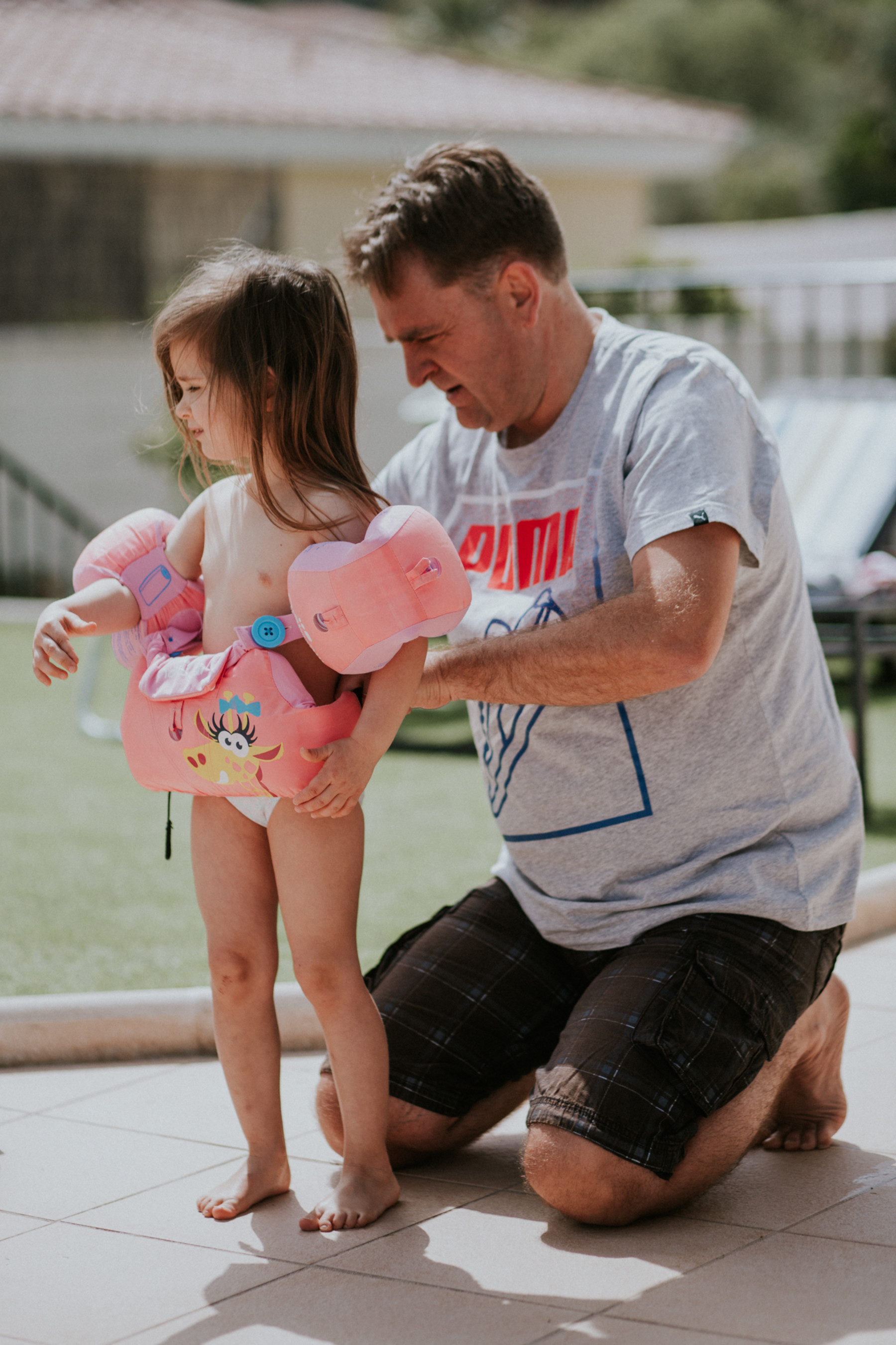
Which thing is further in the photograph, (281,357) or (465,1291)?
(281,357)

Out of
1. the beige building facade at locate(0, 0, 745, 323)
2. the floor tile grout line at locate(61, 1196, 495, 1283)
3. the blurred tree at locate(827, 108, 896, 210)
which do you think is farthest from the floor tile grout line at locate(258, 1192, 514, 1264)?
the blurred tree at locate(827, 108, 896, 210)

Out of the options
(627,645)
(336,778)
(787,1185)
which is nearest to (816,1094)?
(787,1185)

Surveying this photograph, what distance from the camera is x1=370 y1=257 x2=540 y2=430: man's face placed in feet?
9.57

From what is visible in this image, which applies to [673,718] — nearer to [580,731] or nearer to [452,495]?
[580,731]

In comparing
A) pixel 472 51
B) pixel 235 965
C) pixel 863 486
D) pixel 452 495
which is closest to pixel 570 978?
pixel 235 965

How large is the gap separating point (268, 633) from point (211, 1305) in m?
1.00

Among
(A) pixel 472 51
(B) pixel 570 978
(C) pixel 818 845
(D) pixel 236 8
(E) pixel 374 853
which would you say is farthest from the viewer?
(A) pixel 472 51

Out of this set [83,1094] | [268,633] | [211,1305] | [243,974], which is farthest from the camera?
[83,1094]

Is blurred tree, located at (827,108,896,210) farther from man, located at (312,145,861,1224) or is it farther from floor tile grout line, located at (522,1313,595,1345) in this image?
floor tile grout line, located at (522,1313,595,1345)

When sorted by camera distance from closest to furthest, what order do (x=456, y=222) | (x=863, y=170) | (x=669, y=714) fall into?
(x=669, y=714) < (x=456, y=222) < (x=863, y=170)

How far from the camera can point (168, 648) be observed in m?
2.66

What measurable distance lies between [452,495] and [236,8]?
62.1 ft

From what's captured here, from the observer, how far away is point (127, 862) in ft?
16.3

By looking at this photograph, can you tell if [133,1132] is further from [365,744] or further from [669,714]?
[669,714]
